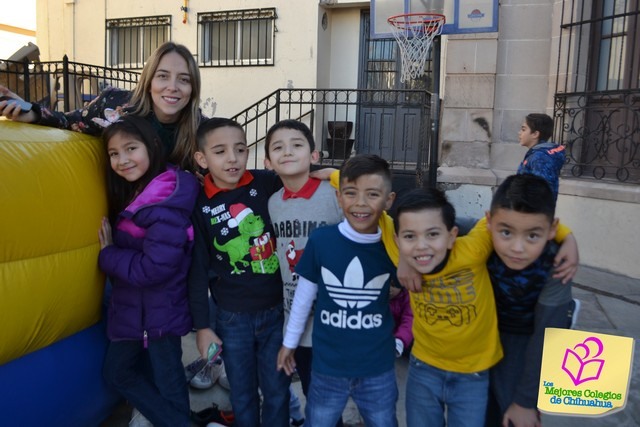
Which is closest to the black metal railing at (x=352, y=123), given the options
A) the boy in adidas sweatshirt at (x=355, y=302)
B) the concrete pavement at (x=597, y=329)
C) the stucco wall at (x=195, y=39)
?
the stucco wall at (x=195, y=39)

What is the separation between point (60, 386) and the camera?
217 centimetres

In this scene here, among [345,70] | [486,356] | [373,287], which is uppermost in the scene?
[345,70]

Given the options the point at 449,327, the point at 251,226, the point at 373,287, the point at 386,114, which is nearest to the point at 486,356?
the point at 449,327

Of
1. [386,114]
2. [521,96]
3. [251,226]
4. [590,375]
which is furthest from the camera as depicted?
[386,114]

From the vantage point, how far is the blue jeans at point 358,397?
1.95 meters

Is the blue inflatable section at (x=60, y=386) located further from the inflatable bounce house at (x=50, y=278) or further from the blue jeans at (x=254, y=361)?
the blue jeans at (x=254, y=361)

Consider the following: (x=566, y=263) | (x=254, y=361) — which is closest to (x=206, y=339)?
(x=254, y=361)

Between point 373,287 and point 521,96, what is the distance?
20.5 ft

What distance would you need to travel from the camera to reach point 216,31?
10.6 m

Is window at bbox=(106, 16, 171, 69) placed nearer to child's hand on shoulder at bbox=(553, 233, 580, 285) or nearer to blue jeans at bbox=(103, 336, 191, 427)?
blue jeans at bbox=(103, 336, 191, 427)

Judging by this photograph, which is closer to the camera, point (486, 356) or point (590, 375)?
point (590, 375)

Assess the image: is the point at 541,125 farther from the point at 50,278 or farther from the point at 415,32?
the point at 50,278

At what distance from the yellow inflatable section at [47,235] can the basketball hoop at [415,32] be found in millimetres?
6045

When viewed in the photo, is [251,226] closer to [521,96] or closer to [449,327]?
[449,327]
